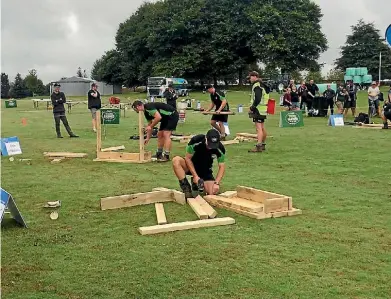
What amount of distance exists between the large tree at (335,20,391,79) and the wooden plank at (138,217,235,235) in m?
76.5

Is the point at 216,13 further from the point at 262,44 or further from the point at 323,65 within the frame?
the point at 323,65

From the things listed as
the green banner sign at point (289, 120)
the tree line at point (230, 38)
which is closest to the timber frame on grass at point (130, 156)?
the green banner sign at point (289, 120)

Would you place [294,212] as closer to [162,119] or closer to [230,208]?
[230,208]

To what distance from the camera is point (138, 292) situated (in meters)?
4.76

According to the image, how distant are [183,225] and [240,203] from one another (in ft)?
4.27

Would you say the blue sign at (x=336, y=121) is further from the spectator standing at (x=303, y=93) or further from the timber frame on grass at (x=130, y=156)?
the timber frame on grass at (x=130, y=156)

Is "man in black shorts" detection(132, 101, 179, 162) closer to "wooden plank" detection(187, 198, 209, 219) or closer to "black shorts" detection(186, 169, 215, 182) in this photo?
"black shorts" detection(186, 169, 215, 182)

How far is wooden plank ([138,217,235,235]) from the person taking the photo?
6.64 metres

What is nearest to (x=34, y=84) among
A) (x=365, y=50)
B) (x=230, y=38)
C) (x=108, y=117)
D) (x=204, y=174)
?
(x=230, y=38)

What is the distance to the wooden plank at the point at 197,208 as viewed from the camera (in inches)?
286

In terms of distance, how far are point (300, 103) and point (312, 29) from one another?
4109 cm

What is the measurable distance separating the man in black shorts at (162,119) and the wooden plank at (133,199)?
4065mm

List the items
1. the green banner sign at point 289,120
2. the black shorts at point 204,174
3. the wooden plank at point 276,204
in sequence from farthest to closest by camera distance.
A: the green banner sign at point 289,120 → the black shorts at point 204,174 → the wooden plank at point 276,204

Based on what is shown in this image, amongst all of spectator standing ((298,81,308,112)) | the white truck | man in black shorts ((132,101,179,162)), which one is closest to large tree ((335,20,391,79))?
the white truck
